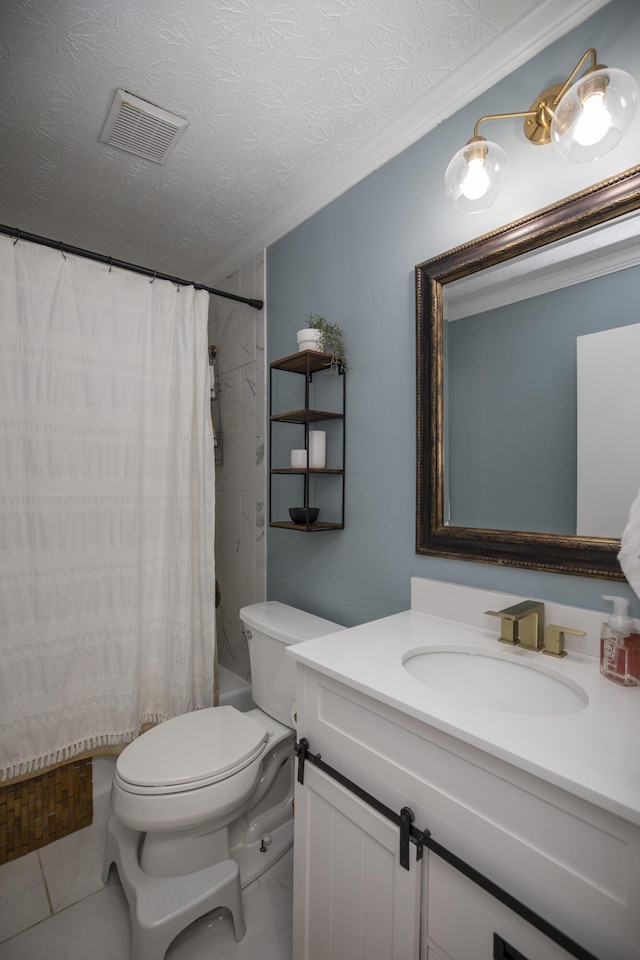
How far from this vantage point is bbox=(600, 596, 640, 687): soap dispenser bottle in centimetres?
84

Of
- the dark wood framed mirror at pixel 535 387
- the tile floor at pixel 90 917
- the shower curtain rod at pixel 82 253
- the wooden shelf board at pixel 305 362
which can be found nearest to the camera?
the dark wood framed mirror at pixel 535 387

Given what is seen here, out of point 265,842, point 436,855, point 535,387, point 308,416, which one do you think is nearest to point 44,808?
point 265,842

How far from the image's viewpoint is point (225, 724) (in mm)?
1459

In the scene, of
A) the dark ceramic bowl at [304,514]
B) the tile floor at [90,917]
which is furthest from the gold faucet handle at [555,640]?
the tile floor at [90,917]

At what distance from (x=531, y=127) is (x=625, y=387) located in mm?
667

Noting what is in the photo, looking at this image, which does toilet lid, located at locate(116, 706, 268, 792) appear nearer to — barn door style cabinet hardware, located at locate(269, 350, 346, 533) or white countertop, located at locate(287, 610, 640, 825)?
white countertop, located at locate(287, 610, 640, 825)

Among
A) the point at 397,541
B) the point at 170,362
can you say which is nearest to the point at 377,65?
the point at 170,362

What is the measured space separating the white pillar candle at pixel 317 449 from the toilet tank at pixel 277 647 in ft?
1.82

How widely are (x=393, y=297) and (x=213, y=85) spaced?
77 cm

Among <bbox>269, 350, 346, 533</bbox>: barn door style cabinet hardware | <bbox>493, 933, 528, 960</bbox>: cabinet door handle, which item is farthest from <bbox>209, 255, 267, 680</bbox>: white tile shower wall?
<bbox>493, 933, 528, 960</bbox>: cabinet door handle

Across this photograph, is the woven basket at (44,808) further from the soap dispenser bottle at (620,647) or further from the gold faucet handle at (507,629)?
the soap dispenser bottle at (620,647)

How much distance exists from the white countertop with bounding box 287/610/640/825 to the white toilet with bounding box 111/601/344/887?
0.50 metres

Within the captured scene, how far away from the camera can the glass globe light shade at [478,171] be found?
104cm

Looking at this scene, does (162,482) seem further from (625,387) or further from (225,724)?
(625,387)
